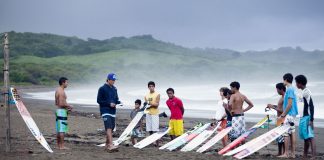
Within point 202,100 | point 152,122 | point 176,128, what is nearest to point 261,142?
point 176,128

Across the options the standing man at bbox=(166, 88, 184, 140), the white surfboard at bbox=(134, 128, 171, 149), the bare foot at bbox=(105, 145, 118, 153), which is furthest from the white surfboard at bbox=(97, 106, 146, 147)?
the bare foot at bbox=(105, 145, 118, 153)

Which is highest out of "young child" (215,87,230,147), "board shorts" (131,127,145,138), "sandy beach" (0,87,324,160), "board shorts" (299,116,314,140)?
"young child" (215,87,230,147)

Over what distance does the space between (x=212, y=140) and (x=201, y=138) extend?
0.50 metres

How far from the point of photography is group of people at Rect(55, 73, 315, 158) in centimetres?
1016

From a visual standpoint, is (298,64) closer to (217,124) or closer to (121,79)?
(121,79)

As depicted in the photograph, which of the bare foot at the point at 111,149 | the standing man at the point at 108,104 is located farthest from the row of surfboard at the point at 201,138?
the bare foot at the point at 111,149

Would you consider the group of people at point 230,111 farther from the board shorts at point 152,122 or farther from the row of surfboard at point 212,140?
the row of surfboard at point 212,140

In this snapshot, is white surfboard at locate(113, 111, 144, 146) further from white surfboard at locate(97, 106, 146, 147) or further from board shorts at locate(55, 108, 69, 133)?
board shorts at locate(55, 108, 69, 133)

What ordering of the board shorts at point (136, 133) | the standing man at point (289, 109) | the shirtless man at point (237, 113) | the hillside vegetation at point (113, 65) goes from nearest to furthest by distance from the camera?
the standing man at point (289, 109)
the shirtless man at point (237, 113)
the board shorts at point (136, 133)
the hillside vegetation at point (113, 65)

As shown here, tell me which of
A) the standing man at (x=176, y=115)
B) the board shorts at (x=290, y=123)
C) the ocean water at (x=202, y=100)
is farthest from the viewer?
the ocean water at (x=202, y=100)

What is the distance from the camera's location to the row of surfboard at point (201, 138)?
10.2 meters

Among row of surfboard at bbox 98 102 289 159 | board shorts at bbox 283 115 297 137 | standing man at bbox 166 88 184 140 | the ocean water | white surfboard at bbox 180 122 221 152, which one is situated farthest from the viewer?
the ocean water

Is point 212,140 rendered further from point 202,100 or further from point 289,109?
point 202,100

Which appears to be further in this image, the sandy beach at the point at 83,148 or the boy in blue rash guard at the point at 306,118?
the boy in blue rash guard at the point at 306,118
